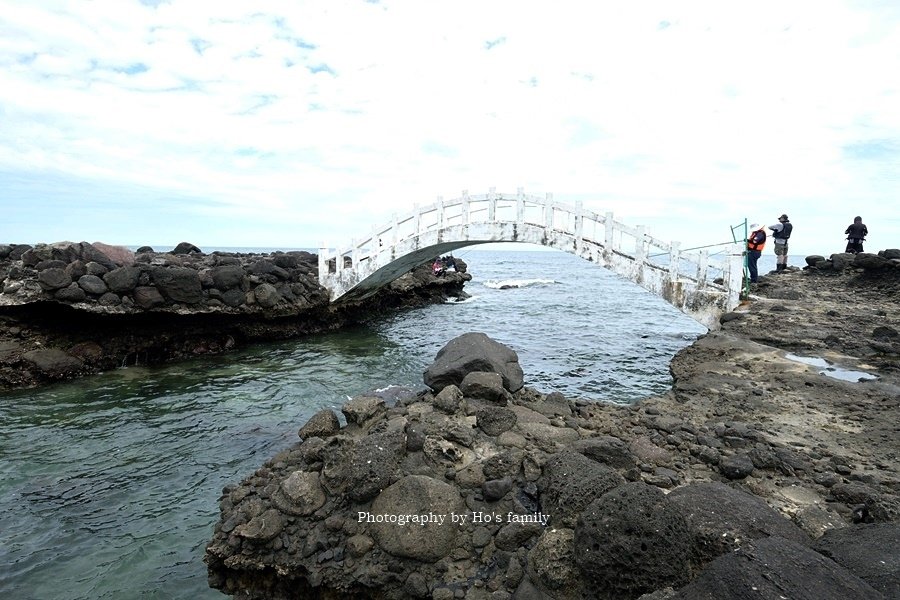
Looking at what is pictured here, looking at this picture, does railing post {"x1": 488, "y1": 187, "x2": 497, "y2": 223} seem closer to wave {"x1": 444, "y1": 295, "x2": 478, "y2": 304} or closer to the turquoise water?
the turquoise water

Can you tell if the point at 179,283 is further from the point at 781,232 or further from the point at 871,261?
the point at 871,261

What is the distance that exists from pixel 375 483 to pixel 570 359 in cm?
928

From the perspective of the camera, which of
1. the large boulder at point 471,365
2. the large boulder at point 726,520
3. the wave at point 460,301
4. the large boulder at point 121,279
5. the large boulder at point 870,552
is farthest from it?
the wave at point 460,301

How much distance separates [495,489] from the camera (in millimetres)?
4227

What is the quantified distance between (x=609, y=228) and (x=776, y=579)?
1133 centimetres

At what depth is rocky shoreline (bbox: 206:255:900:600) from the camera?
9.73ft

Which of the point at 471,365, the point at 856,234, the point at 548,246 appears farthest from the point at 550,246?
the point at 856,234

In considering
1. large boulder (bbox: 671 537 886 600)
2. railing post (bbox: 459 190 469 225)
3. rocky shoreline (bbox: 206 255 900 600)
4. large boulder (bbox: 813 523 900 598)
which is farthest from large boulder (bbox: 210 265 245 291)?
large boulder (bbox: 813 523 900 598)

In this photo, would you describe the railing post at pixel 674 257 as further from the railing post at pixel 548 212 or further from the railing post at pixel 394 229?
the railing post at pixel 394 229

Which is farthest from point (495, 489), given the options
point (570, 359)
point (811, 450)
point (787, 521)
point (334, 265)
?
point (334, 265)

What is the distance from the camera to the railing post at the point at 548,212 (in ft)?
44.2

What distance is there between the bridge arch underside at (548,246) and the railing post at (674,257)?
0.16m

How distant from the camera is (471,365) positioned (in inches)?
267

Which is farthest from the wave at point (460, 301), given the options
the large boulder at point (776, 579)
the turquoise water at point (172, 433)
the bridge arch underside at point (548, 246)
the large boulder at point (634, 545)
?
the large boulder at point (776, 579)
